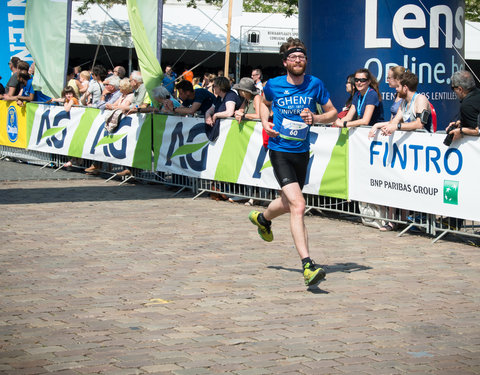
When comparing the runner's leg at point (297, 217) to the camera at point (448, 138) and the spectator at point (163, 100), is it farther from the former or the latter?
the spectator at point (163, 100)

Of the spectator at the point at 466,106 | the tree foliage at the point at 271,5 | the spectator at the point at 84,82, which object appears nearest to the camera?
the spectator at the point at 466,106

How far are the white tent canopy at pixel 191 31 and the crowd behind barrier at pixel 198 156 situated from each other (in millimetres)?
7730

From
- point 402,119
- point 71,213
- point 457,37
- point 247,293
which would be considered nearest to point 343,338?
point 247,293

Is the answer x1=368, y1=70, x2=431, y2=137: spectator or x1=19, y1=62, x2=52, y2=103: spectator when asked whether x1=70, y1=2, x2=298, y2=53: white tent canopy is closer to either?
x1=19, y1=62, x2=52, y2=103: spectator

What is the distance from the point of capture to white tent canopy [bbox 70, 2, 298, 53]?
25.1 m

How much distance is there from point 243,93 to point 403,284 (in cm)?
555

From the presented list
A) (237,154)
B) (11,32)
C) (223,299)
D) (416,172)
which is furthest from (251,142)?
(11,32)

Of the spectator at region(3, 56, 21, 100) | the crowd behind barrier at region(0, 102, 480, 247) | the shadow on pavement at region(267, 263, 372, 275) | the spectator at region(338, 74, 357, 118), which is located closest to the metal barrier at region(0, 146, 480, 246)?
the crowd behind barrier at region(0, 102, 480, 247)

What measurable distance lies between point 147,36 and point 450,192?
705 cm

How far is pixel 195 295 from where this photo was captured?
6.88 metres

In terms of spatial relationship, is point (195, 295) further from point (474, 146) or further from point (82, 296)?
point (474, 146)

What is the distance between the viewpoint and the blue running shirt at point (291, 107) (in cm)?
745

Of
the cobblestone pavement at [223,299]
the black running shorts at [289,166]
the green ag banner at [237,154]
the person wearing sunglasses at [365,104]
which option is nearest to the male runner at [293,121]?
the black running shorts at [289,166]

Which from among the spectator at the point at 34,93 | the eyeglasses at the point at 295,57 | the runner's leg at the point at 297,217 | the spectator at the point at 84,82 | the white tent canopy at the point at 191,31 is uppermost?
the white tent canopy at the point at 191,31
